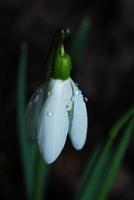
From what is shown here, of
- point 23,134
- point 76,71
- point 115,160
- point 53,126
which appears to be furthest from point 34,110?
point 76,71

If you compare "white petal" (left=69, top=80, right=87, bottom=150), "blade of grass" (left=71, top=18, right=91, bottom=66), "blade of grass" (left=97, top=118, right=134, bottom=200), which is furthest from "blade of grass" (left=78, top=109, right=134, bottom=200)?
"blade of grass" (left=71, top=18, right=91, bottom=66)

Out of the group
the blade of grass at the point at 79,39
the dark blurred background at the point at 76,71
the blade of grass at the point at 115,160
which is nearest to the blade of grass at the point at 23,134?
the blade of grass at the point at 79,39

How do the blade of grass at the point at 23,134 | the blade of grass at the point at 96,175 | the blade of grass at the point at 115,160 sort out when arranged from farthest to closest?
the blade of grass at the point at 23,134 < the blade of grass at the point at 115,160 < the blade of grass at the point at 96,175

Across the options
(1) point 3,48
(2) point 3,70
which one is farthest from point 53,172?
(1) point 3,48

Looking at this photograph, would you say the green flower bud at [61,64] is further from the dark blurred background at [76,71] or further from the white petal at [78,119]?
the dark blurred background at [76,71]

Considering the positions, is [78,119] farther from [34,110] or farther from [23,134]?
[23,134]

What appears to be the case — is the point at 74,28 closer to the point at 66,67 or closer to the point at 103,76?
the point at 103,76

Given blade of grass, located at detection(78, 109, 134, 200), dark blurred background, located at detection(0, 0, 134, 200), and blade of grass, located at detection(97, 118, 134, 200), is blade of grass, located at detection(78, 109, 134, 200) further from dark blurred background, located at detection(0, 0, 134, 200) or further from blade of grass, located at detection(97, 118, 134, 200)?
dark blurred background, located at detection(0, 0, 134, 200)

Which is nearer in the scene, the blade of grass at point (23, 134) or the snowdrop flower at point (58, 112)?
the snowdrop flower at point (58, 112)
